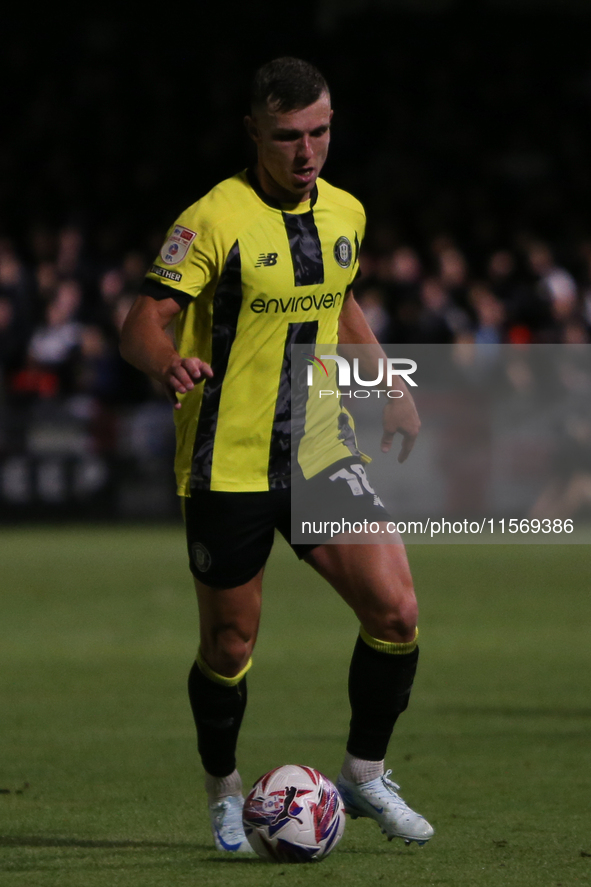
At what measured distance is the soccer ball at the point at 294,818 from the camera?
4.68m

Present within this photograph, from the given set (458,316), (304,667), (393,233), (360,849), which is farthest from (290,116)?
(393,233)

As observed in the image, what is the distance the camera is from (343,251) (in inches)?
195

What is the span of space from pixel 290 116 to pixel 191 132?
54.4 feet

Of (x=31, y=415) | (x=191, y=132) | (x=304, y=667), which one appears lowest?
(x=304, y=667)

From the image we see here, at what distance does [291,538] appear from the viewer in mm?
4797

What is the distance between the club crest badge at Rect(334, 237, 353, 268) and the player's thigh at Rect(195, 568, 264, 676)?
1.02 m

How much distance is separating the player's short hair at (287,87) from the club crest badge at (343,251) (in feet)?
1.56

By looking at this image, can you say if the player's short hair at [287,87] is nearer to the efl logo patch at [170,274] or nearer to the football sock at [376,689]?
the efl logo patch at [170,274]

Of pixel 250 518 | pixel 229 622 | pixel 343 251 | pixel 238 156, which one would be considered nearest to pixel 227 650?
pixel 229 622

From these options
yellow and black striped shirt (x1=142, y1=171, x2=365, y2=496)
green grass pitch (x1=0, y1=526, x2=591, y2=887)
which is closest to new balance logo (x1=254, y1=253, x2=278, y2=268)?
yellow and black striped shirt (x1=142, y1=171, x2=365, y2=496)

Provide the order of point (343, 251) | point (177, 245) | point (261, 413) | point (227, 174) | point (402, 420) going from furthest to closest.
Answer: point (227, 174), point (402, 420), point (343, 251), point (261, 413), point (177, 245)

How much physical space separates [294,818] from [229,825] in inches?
14.0

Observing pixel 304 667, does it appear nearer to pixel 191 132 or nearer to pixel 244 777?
pixel 244 777

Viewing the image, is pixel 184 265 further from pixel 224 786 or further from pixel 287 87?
pixel 224 786
